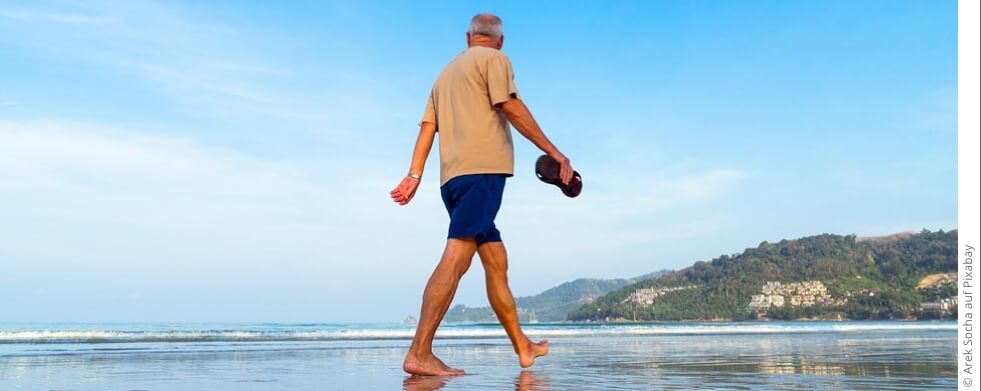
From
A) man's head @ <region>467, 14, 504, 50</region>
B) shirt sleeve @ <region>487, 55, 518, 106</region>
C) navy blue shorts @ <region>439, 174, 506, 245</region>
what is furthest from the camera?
man's head @ <region>467, 14, 504, 50</region>

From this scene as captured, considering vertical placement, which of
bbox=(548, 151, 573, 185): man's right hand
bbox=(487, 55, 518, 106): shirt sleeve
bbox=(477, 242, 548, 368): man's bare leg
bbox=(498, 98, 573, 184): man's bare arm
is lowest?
bbox=(477, 242, 548, 368): man's bare leg

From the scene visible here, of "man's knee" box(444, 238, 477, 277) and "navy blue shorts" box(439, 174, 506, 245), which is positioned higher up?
"navy blue shorts" box(439, 174, 506, 245)

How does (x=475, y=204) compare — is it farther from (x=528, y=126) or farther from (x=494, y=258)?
(x=528, y=126)

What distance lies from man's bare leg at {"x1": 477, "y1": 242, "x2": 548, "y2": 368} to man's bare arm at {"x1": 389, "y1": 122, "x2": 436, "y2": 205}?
0.53m

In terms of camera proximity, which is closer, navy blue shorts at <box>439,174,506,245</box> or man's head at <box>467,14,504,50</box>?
navy blue shorts at <box>439,174,506,245</box>

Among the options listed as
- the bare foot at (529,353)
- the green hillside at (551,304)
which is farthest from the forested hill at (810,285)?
the bare foot at (529,353)

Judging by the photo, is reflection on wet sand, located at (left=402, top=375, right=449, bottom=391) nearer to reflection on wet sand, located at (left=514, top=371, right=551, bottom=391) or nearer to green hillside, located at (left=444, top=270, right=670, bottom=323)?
reflection on wet sand, located at (left=514, top=371, right=551, bottom=391)

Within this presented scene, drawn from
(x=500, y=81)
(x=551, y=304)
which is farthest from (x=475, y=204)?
(x=551, y=304)

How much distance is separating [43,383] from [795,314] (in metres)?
103

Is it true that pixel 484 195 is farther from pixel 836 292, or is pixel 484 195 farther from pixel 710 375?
pixel 836 292

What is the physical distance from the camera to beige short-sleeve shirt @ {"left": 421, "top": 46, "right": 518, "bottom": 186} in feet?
14.0

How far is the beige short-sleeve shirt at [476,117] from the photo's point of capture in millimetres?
4254

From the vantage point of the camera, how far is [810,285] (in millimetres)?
102500

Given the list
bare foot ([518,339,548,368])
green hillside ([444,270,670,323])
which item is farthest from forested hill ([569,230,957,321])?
bare foot ([518,339,548,368])
